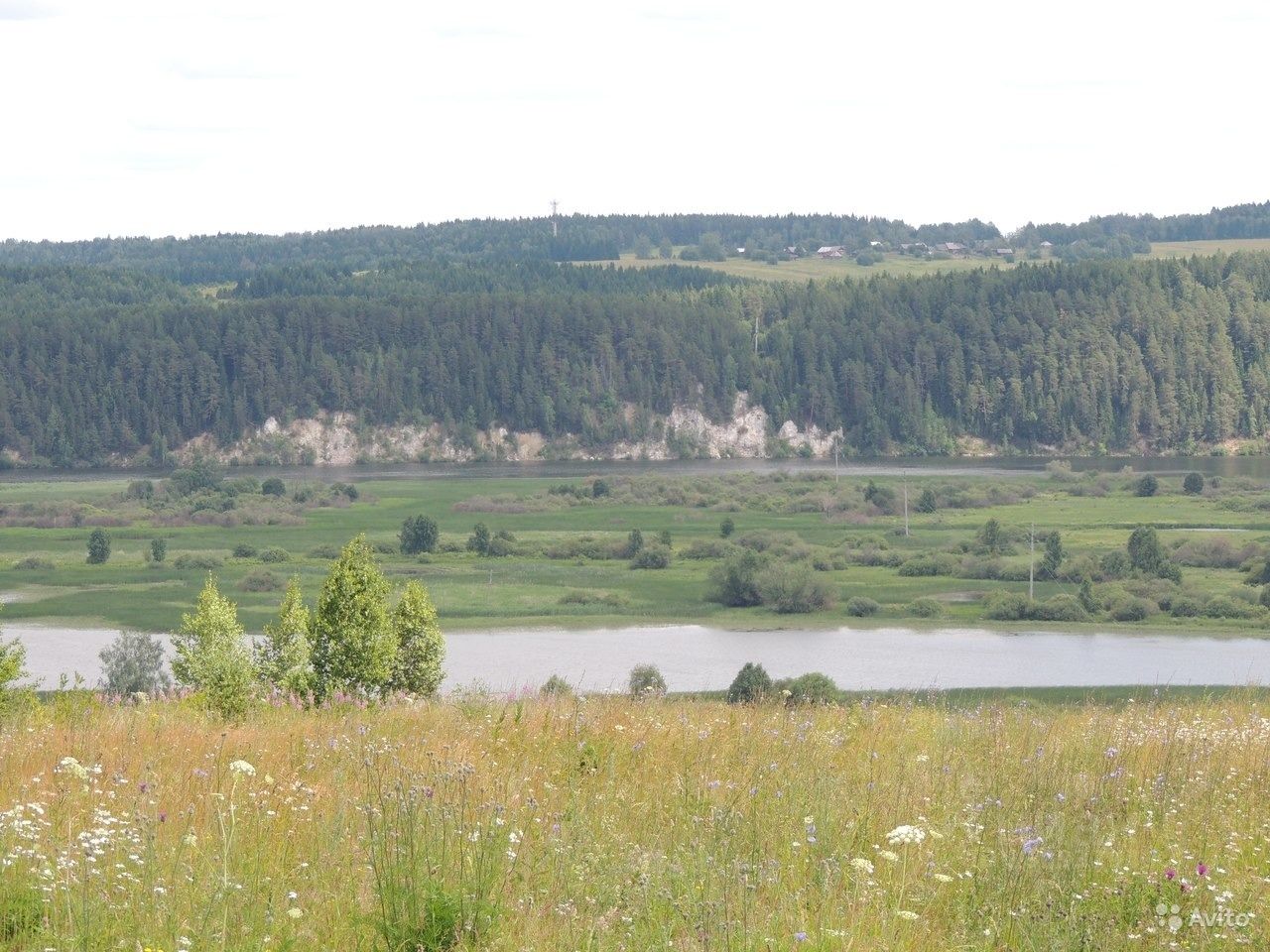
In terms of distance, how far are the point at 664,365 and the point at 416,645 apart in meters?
155

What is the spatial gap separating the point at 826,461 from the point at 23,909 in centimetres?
16086

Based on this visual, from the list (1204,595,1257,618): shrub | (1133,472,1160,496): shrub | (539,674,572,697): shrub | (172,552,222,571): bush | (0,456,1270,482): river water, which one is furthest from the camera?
(0,456,1270,482): river water

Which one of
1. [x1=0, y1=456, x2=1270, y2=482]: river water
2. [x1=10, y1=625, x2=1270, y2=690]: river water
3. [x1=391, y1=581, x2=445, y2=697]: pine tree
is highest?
[x1=391, y1=581, x2=445, y2=697]: pine tree

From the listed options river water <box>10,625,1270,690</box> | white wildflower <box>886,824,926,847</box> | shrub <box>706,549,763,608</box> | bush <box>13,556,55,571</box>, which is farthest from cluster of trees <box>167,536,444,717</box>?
bush <box>13,556,55,571</box>

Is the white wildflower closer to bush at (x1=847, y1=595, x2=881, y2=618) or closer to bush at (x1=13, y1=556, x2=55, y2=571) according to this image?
bush at (x1=847, y1=595, x2=881, y2=618)

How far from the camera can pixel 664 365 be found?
17862 cm

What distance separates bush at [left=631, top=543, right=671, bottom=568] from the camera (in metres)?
74.3

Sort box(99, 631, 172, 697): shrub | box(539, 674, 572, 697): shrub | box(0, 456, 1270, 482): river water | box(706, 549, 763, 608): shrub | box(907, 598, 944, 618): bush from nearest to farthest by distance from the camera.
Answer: box(539, 674, 572, 697): shrub → box(99, 631, 172, 697): shrub → box(907, 598, 944, 618): bush → box(706, 549, 763, 608): shrub → box(0, 456, 1270, 482): river water

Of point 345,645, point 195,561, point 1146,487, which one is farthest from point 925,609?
point 1146,487

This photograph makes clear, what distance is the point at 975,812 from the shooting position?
7.97 meters

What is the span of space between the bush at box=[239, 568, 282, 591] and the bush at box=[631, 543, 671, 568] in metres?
16.1

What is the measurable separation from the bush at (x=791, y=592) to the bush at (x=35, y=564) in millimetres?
31667

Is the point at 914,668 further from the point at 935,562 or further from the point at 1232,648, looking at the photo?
the point at 935,562

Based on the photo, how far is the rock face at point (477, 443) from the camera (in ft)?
551
